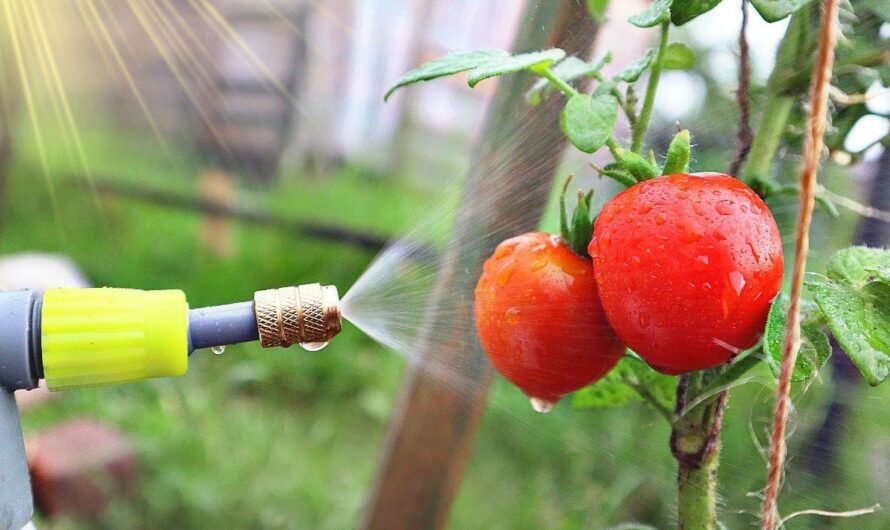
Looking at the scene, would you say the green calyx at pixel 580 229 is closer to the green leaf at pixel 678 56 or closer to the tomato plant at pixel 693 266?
the tomato plant at pixel 693 266

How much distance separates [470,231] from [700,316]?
354mm

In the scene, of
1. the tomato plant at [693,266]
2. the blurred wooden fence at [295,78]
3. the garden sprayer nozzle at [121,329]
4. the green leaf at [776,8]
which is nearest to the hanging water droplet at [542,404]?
the tomato plant at [693,266]

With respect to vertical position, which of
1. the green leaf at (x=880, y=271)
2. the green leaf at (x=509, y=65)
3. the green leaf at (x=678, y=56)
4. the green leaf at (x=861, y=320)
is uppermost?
the green leaf at (x=509, y=65)

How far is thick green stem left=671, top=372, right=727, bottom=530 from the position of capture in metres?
0.42

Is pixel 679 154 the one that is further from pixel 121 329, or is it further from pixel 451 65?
pixel 121 329

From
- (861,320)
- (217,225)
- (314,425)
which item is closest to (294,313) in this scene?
(861,320)

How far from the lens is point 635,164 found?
1.27ft

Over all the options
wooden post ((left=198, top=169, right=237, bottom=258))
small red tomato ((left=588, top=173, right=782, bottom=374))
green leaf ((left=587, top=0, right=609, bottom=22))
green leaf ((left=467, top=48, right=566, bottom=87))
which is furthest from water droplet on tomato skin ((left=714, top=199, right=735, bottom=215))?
wooden post ((left=198, top=169, right=237, bottom=258))

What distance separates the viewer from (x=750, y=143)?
1.52 ft

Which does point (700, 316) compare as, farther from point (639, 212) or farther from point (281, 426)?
point (281, 426)

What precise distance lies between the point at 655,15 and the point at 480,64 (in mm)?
86

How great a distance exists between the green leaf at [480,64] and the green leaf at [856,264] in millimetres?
171

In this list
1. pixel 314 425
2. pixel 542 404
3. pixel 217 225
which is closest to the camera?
pixel 542 404

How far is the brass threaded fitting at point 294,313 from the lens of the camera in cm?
41
